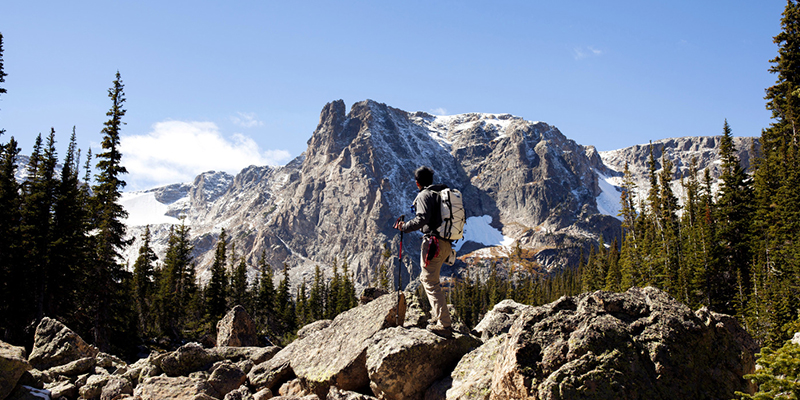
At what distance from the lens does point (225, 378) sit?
10.3 metres

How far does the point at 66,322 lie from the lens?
25141 millimetres

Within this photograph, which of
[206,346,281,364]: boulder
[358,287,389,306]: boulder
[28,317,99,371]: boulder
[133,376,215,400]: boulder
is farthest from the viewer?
[358,287,389,306]: boulder

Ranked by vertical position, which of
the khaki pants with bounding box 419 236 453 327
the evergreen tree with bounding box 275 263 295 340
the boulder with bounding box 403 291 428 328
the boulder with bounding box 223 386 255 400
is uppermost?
the khaki pants with bounding box 419 236 453 327

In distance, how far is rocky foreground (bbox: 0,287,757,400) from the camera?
5.46 meters

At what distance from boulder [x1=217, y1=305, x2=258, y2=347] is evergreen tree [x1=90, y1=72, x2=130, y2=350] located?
13.0 m

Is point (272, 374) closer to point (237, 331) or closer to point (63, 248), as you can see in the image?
point (237, 331)

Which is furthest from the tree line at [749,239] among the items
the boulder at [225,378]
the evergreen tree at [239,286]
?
the evergreen tree at [239,286]

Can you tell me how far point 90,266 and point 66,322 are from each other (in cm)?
328

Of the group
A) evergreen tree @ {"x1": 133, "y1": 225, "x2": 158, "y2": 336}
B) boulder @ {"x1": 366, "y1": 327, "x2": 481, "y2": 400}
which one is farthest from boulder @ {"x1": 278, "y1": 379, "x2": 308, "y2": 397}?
evergreen tree @ {"x1": 133, "y1": 225, "x2": 158, "y2": 336}

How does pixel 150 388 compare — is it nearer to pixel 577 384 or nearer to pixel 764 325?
pixel 577 384

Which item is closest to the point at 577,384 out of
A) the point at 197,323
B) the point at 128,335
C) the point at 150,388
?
the point at 150,388

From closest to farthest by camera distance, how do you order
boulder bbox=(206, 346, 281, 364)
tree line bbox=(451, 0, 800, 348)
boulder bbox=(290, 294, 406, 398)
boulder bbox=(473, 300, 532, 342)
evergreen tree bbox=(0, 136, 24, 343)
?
boulder bbox=(290, 294, 406, 398), boulder bbox=(473, 300, 532, 342), boulder bbox=(206, 346, 281, 364), evergreen tree bbox=(0, 136, 24, 343), tree line bbox=(451, 0, 800, 348)

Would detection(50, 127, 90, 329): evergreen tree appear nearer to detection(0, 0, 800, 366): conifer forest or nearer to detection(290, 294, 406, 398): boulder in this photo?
detection(0, 0, 800, 366): conifer forest

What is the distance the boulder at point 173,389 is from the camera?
30.9 feet
